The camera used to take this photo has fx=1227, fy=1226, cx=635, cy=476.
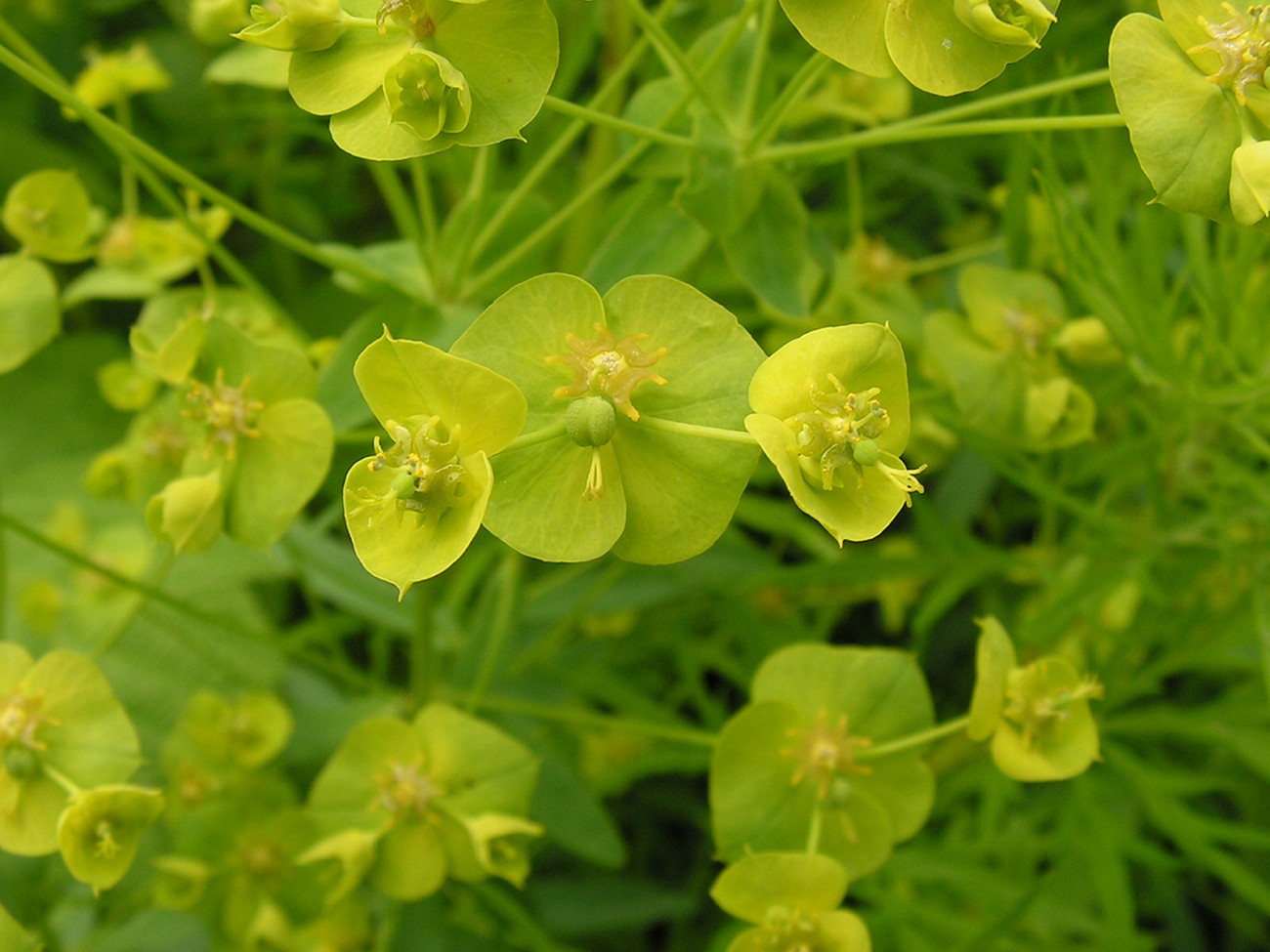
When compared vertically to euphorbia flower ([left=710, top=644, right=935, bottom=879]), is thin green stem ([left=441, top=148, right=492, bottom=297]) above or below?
above

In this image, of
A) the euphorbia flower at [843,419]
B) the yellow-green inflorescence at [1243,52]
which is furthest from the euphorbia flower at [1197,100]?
the euphorbia flower at [843,419]

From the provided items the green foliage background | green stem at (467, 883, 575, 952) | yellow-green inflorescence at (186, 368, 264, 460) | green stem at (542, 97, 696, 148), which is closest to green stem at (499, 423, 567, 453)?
the green foliage background

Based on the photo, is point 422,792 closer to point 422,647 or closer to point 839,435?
point 422,647

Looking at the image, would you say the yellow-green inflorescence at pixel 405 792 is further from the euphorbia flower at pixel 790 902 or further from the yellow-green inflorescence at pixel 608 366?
the yellow-green inflorescence at pixel 608 366

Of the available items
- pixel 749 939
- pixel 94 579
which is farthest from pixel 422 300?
pixel 94 579

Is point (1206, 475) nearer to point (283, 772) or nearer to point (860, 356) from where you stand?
point (860, 356)

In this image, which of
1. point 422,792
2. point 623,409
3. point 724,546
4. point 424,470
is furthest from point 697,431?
point 724,546

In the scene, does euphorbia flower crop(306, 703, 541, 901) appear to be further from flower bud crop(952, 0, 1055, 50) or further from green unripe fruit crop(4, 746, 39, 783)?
flower bud crop(952, 0, 1055, 50)
